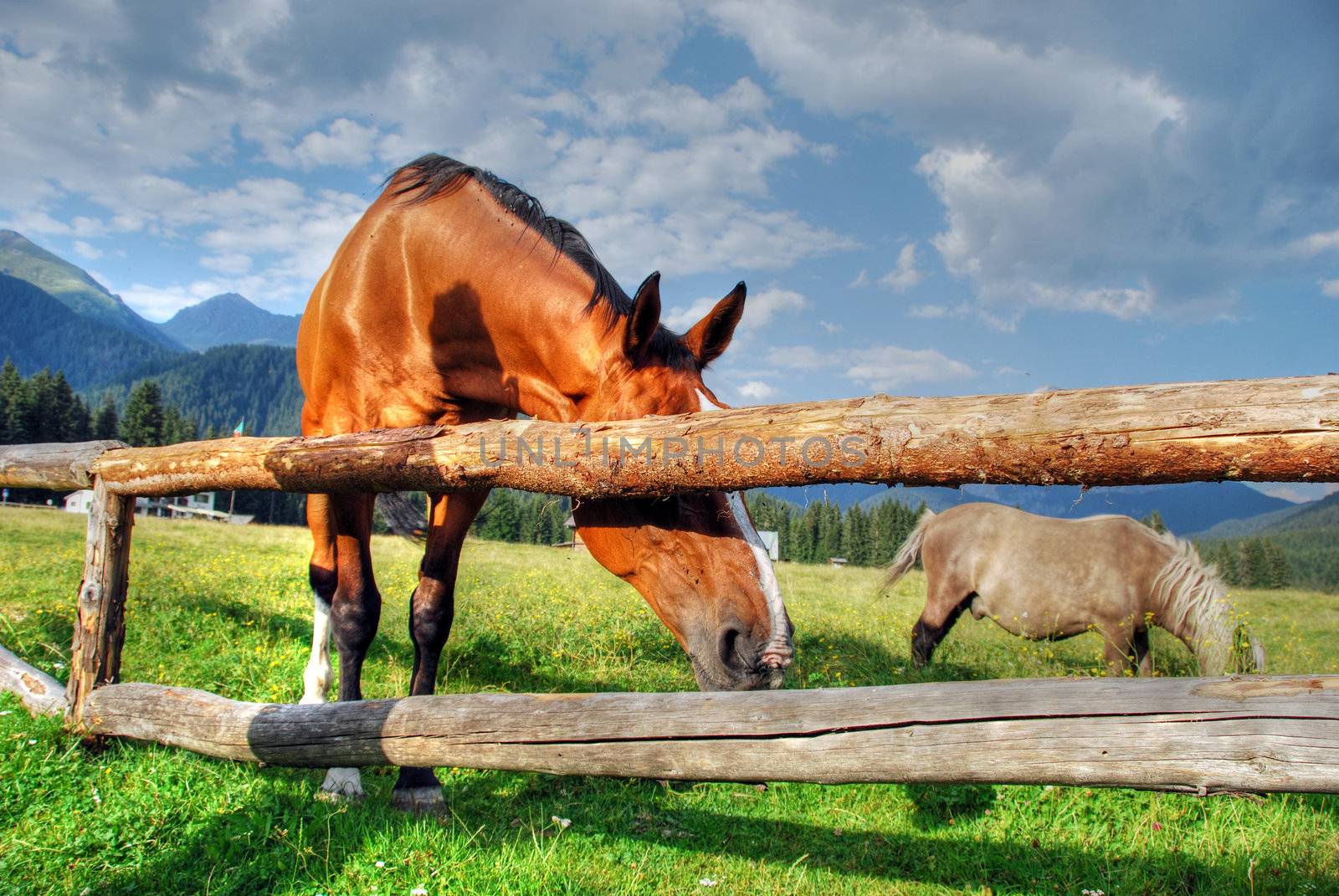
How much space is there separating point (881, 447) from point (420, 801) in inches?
115

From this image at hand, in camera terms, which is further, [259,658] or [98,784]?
[259,658]

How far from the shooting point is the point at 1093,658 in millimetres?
8414

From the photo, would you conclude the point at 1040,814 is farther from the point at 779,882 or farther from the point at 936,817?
the point at 779,882

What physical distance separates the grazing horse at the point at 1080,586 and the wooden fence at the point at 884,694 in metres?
5.83

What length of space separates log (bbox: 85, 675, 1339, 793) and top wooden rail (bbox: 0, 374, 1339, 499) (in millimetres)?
564

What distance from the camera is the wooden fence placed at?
1653 mm

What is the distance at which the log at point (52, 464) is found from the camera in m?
4.16

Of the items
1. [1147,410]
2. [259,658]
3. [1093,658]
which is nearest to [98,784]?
[259,658]

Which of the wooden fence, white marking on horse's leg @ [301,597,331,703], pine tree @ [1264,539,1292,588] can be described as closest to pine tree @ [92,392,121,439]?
white marking on horse's leg @ [301,597,331,703]

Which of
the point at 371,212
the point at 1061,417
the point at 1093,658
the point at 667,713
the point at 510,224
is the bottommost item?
the point at 1093,658

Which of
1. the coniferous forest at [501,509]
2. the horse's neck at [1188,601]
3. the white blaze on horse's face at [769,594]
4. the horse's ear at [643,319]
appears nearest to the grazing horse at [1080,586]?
the horse's neck at [1188,601]

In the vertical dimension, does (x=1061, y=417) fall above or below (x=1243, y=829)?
above

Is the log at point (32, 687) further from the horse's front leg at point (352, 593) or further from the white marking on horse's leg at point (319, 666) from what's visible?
the horse's front leg at point (352, 593)

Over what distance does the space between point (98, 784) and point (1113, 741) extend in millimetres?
4195
